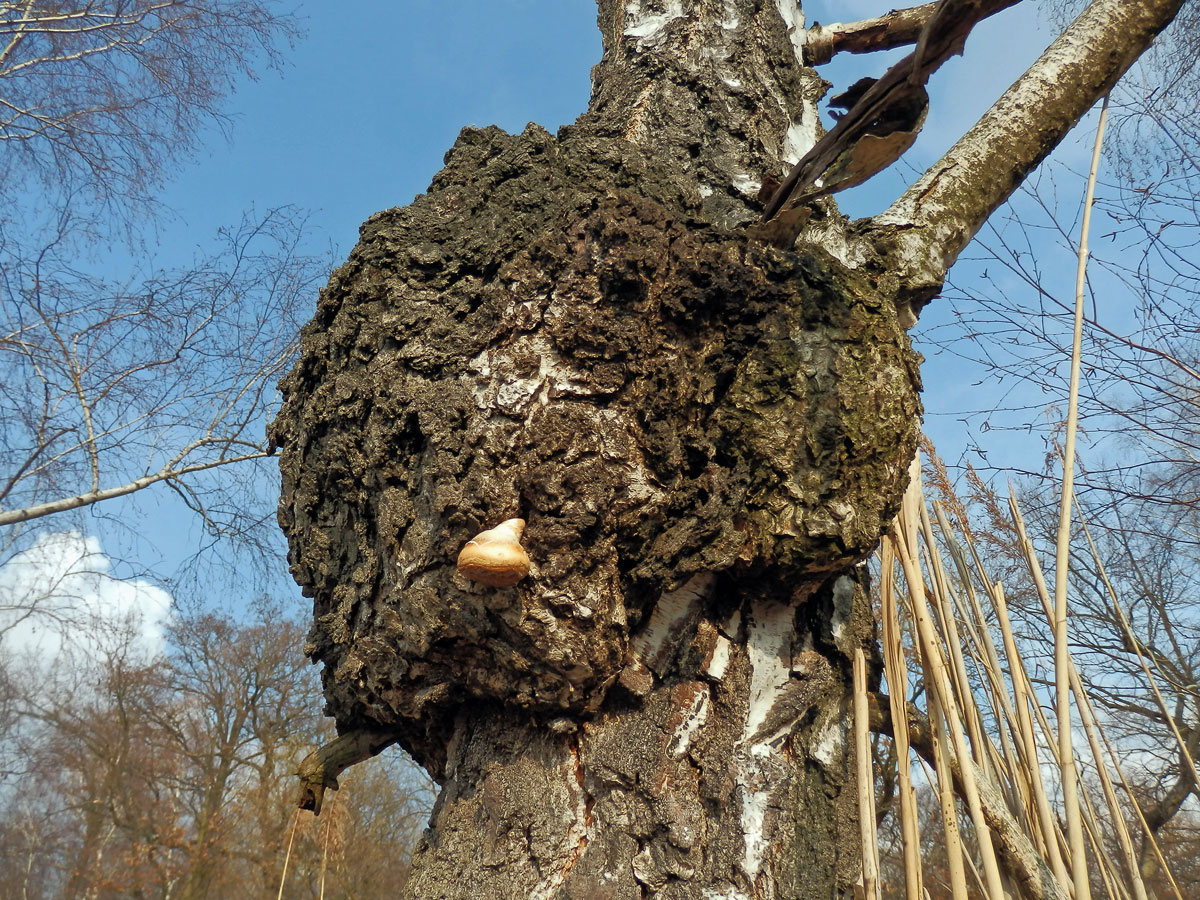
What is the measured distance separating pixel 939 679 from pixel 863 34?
180 cm

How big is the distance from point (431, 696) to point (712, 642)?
0.44m

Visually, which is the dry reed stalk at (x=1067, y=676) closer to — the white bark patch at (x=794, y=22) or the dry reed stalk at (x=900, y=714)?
the dry reed stalk at (x=900, y=714)

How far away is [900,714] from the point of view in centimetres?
119

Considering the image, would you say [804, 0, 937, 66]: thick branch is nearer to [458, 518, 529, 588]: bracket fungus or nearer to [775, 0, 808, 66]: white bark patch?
[775, 0, 808, 66]: white bark patch

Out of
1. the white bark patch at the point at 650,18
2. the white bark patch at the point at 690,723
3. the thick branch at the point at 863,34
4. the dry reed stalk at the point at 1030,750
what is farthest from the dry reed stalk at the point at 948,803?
the thick branch at the point at 863,34

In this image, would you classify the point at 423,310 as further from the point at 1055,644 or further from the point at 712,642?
the point at 1055,644

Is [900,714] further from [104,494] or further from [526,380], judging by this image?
[104,494]

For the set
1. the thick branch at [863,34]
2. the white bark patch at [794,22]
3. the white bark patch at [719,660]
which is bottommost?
the white bark patch at [719,660]

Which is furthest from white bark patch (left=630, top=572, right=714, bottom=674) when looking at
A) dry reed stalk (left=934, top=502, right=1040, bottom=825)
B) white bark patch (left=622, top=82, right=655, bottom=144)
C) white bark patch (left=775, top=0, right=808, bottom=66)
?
white bark patch (left=775, top=0, right=808, bottom=66)

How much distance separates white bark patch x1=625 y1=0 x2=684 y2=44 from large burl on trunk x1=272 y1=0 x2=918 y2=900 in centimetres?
58

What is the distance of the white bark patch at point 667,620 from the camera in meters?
1.16

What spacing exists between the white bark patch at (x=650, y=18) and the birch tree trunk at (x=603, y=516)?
1.89 ft

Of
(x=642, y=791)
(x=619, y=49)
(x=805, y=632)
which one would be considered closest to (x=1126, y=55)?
(x=619, y=49)

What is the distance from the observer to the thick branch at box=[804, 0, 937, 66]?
2076mm
